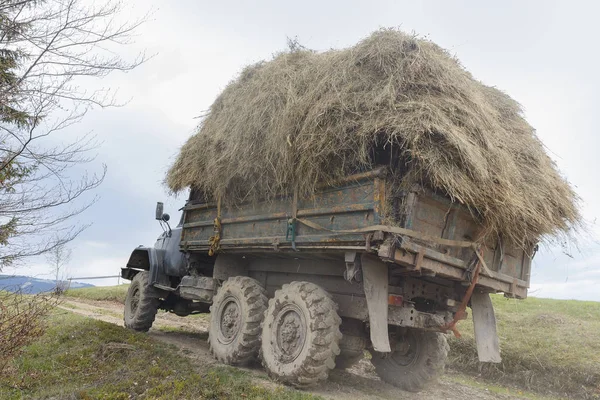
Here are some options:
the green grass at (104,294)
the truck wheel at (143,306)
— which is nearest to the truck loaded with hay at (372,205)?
the truck wheel at (143,306)

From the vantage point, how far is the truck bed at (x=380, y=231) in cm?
479

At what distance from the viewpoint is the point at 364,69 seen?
5359 millimetres

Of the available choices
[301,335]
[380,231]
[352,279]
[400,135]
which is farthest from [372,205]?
[301,335]

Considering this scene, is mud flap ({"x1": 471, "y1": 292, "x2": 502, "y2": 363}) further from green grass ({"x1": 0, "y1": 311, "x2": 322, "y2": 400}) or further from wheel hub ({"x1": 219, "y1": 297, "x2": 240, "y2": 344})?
wheel hub ({"x1": 219, "y1": 297, "x2": 240, "y2": 344})

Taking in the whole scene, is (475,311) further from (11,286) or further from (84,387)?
(11,286)

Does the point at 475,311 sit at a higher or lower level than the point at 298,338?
higher

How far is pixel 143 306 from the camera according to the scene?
352 inches

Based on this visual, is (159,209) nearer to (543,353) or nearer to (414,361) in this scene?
(414,361)

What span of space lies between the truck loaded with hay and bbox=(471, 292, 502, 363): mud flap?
0.02 metres

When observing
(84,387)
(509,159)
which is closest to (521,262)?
(509,159)

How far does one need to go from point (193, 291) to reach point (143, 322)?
1.97m

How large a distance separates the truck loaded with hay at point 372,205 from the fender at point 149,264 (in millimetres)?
2297

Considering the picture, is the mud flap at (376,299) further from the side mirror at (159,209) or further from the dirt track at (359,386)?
the side mirror at (159,209)

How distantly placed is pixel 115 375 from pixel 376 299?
126 inches
